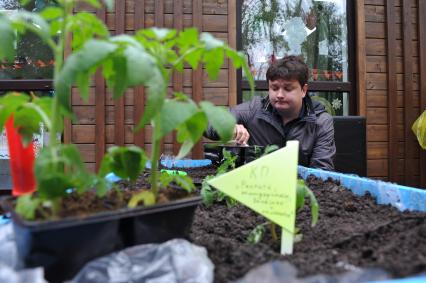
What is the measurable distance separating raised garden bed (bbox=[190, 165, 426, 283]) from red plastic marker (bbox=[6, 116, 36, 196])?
1.15 ft

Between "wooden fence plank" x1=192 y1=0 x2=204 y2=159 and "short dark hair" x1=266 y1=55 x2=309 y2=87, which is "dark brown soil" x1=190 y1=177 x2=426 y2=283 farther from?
"wooden fence plank" x1=192 y1=0 x2=204 y2=159

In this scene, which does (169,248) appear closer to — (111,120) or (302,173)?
(302,173)

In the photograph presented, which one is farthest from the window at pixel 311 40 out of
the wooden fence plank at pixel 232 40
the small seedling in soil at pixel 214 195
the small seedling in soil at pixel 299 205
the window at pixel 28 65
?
the small seedling in soil at pixel 299 205

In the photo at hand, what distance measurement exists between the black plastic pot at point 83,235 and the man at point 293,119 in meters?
1.33

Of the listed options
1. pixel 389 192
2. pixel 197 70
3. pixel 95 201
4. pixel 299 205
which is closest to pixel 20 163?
pixel 95 201

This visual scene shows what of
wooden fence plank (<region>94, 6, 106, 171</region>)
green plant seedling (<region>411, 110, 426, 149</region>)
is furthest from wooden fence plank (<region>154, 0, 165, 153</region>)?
green plant seedling (<region>411, 110, 426, 149</region>)

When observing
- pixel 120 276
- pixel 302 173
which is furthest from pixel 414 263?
pixel 302 173

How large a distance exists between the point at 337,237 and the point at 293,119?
134 centimetres

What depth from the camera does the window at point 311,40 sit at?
3156 mm

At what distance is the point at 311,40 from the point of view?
3.27 metres

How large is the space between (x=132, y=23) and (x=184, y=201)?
7.94 feet

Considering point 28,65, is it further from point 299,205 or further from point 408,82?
point 408,82

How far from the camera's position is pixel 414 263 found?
24.0 inches

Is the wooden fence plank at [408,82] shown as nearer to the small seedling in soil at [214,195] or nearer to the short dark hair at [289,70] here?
the short dark hair at [289,70]
